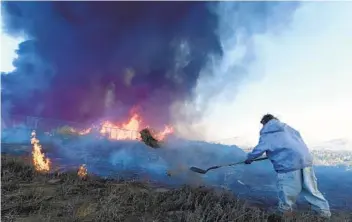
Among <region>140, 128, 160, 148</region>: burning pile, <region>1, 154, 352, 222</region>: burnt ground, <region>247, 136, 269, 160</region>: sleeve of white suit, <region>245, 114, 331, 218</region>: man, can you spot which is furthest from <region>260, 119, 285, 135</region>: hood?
<region>140, 128, 160, 148</region>: burning pile

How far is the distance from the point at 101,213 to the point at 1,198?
2332mm

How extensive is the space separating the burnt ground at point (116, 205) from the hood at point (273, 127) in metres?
1.65

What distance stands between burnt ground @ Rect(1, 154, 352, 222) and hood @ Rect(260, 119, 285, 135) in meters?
1.65

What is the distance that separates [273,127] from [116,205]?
3.84 metres

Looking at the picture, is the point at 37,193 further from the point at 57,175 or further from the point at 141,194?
the point at 57,175

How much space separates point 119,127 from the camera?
1731 centimetres

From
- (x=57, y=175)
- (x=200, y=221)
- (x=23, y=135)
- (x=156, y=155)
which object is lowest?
(x=200, y=221)

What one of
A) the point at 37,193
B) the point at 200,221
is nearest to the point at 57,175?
the point at 37,193

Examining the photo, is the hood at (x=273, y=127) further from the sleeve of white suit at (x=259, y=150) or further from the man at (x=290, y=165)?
the sleeve of white suit at (x=259, y=150)

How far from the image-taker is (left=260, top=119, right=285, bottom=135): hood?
7.92 metres

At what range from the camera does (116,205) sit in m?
6.12

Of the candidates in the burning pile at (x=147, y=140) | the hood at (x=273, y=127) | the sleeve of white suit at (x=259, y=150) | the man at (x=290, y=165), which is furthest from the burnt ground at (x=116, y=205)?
the burning pile at (x=147, y=140)

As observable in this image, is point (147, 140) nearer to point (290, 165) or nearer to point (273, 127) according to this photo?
point (273, 127)

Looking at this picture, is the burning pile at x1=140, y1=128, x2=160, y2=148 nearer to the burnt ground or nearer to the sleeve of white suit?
the burnt ground
